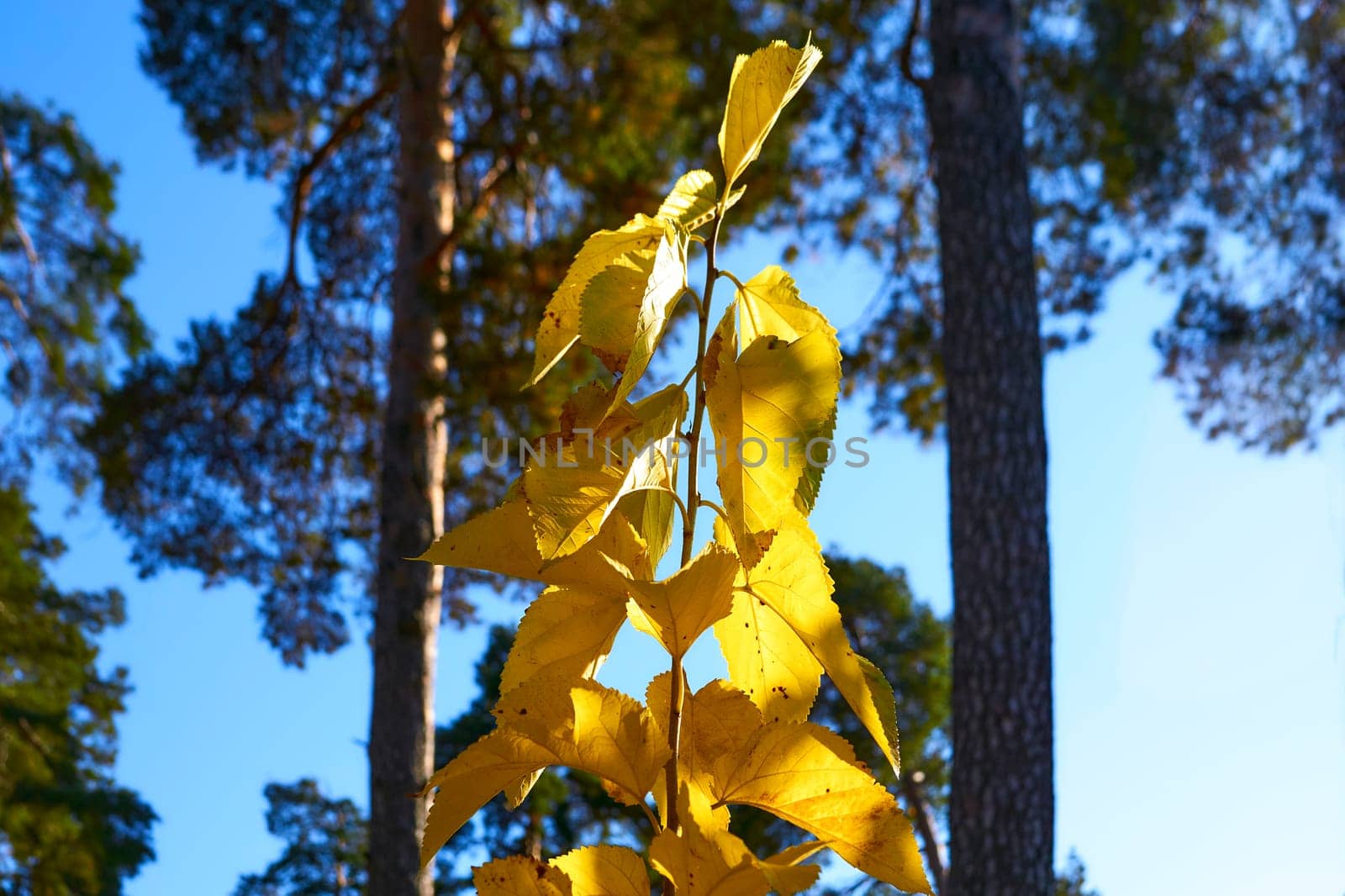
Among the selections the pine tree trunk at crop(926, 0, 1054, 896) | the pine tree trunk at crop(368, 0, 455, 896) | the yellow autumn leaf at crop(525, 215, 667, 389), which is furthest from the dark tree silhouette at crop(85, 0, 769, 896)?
the yellow autumn leaf at crop(525, 215, 667, 389)

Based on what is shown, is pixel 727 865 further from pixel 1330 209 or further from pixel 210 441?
pixel 1330 209

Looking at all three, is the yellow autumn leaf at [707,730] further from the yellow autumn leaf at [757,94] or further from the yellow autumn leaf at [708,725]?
the yellow autumn leaf at [757,94]

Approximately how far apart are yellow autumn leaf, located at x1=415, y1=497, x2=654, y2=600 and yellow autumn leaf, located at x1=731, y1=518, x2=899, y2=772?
0.04 metres

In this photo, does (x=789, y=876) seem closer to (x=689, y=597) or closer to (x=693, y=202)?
(x=689, y=597)

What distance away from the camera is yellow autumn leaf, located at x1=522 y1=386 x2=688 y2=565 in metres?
0.33

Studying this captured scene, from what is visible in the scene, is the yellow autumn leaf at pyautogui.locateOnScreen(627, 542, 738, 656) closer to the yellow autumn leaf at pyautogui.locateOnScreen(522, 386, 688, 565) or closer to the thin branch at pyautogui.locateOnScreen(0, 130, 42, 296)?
the yellow autumn leaf at pyautogui.locateOnScreen(522, 386, 688, 565)

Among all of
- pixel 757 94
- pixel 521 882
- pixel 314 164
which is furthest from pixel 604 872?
pixel 314 164

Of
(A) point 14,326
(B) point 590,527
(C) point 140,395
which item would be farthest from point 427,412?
(A) point 14,326

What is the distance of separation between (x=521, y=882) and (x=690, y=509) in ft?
0.41

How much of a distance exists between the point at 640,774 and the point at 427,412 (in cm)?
481

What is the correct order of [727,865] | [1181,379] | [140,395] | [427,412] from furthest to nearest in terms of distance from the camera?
[1181,379]
[140,395]
[427,412]
[727,865]

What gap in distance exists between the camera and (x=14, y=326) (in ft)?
28.2

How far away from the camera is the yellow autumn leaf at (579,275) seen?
408 millimetres

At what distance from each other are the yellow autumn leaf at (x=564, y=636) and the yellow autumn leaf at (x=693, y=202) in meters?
0.14
